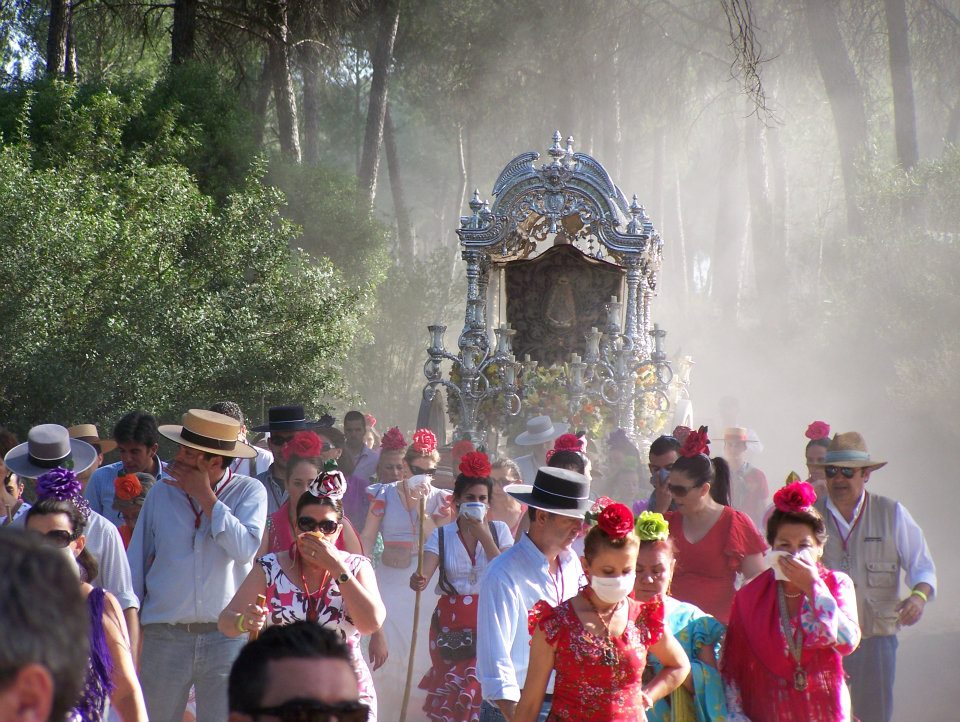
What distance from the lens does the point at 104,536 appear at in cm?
455

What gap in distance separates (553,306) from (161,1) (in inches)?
430

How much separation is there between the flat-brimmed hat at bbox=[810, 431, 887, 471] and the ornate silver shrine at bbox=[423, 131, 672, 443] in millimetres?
7216

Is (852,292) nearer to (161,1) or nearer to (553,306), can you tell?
(553,306)

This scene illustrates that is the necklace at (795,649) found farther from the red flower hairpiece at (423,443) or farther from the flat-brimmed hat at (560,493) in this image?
the red flower hairpiece at (423,443)

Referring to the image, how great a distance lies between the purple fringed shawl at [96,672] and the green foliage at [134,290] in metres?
7.50

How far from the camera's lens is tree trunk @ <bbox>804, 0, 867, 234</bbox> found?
2373 cm

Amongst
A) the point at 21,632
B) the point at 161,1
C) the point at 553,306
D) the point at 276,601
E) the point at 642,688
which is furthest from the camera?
the point at 161,1

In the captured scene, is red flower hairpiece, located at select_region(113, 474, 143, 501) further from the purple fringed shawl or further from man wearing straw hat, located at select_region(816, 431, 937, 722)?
man wearing straw hat, located at select_region(816, 431, 937, 722)

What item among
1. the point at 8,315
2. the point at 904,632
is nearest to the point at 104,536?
the point at 8,315

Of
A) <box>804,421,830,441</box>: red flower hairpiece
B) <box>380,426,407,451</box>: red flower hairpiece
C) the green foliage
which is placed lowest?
<box>380,426,407,451</box>: red flower hairpiece

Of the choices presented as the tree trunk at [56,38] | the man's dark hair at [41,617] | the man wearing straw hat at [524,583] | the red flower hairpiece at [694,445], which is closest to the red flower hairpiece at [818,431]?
the red flower hairpiece at [694,445]

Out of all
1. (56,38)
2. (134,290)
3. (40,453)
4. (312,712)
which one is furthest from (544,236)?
(312,712)

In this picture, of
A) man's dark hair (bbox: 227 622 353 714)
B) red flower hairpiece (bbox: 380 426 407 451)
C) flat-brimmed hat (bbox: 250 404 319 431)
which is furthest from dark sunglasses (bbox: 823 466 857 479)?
man's dark hair (bbox: 227 622 353 714)

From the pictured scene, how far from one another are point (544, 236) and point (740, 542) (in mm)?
10477
